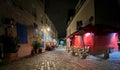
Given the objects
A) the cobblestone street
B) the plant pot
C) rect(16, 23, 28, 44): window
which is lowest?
the cobblestone street

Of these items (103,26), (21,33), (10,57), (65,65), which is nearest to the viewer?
(65,65)

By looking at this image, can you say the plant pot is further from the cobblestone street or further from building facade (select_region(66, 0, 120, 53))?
building facade (select_region(66, 0, 120, 53))

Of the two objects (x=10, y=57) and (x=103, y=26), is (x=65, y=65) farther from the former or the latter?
(x=103, y=26)

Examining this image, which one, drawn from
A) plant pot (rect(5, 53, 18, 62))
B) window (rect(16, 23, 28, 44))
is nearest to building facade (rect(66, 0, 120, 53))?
window (rect(16, 23, 28, 44))

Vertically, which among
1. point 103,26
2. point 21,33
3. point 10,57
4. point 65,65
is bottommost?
point 65,65

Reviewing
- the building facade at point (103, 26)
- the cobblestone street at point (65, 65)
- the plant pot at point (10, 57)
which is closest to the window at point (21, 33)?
the plant pot at point (10, 57)

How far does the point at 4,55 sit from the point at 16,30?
120 inches

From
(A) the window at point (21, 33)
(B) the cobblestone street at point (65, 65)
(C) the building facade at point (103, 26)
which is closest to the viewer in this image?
(B) the cobblestone street at point (65, 65)

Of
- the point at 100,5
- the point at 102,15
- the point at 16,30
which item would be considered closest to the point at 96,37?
the point at 102,15

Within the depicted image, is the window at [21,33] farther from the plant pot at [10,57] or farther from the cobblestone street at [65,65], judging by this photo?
the cobblestone street at [65,65]

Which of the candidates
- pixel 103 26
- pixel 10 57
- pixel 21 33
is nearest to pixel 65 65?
pixel 10 57

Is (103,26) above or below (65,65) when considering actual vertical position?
above

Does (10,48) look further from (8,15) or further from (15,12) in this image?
(15,12)

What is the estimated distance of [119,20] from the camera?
13406 millimetres
